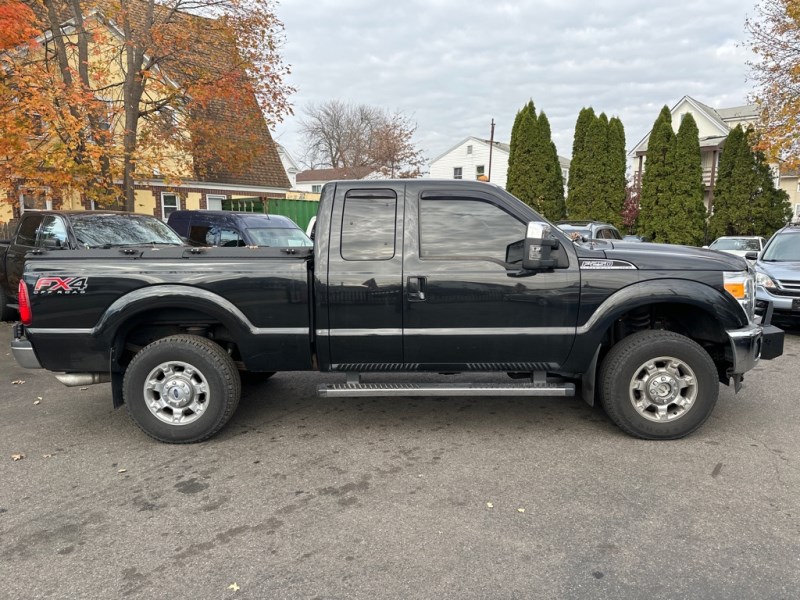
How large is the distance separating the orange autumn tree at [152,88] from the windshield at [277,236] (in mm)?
2762

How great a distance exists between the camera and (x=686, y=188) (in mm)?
21984

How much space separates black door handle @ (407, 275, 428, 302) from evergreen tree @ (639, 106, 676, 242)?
68.0 feet

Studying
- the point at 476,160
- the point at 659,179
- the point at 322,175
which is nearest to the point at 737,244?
the point at 659,179

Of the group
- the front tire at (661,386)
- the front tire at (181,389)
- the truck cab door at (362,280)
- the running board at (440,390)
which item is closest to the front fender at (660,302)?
the front tire at (661,386)

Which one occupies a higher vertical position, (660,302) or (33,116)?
(33,116)

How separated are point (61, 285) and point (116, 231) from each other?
3829mm

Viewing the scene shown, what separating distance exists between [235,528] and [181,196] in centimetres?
2021

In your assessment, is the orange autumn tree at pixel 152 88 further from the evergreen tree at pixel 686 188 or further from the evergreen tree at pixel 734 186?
the evergreen tree at pixel 734 186

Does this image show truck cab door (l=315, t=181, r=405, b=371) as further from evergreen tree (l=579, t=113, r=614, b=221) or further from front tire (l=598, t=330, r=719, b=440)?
evergreen tree (l=579, t=113, r=614, b=221)

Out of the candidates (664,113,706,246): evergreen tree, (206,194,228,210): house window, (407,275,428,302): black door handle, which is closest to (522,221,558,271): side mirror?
(407,275,428,302): black door handle

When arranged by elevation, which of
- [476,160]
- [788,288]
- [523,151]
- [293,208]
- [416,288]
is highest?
[476,160]

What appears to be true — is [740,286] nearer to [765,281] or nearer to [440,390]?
[440,390]

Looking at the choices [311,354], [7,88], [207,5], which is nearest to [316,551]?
[311,354]

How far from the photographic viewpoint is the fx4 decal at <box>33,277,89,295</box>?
Result: 13.3ft
